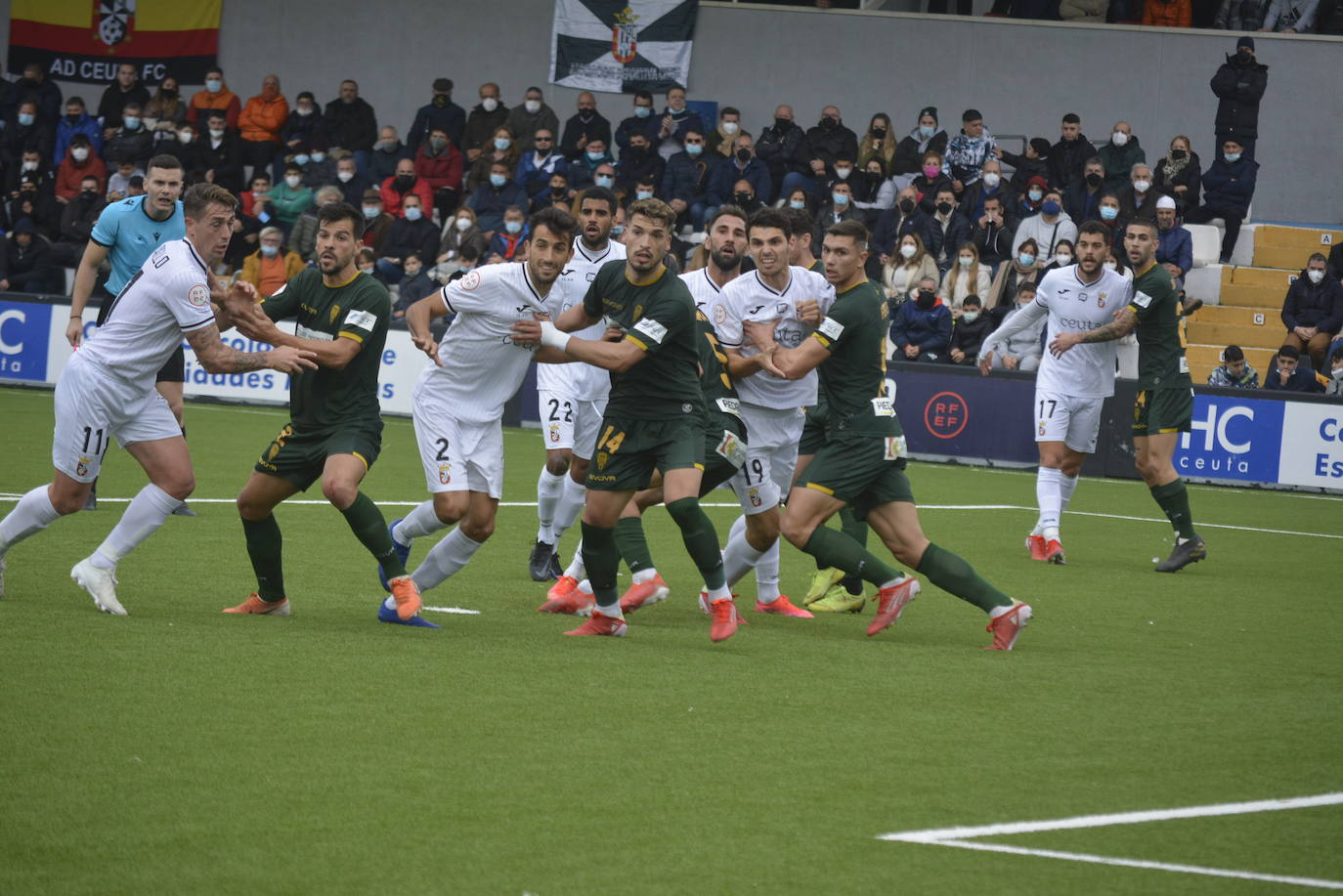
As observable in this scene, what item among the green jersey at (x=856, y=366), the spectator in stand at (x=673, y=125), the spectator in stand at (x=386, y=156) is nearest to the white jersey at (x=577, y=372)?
the green jersey at (x=856, y=366)

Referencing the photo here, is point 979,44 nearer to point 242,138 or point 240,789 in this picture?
point 242,138

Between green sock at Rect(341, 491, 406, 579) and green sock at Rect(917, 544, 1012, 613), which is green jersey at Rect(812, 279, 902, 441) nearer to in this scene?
green sock at Rect(917, 544, 1012, 613)

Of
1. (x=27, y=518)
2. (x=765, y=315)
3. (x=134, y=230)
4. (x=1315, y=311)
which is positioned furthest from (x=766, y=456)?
(x=1315, y=311)

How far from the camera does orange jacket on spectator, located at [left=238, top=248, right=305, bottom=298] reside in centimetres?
2475

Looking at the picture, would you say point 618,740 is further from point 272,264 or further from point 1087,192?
point 272,264

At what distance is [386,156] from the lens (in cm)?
2723

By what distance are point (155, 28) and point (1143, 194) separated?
1800cm

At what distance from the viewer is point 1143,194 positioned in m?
23.3

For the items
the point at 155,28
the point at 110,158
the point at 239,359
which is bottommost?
the point at 239,359

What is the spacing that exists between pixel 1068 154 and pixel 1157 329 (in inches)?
501

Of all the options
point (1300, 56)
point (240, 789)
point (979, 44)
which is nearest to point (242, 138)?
point (979, 44)

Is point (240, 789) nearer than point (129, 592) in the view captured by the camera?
Yes

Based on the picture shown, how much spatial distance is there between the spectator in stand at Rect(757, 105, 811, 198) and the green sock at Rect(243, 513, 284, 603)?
703 inches

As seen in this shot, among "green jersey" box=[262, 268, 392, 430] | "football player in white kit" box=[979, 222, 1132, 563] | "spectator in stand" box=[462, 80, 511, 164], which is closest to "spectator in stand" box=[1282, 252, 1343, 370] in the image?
"football player in white kit" box=[979, 222, 1132, 563]
